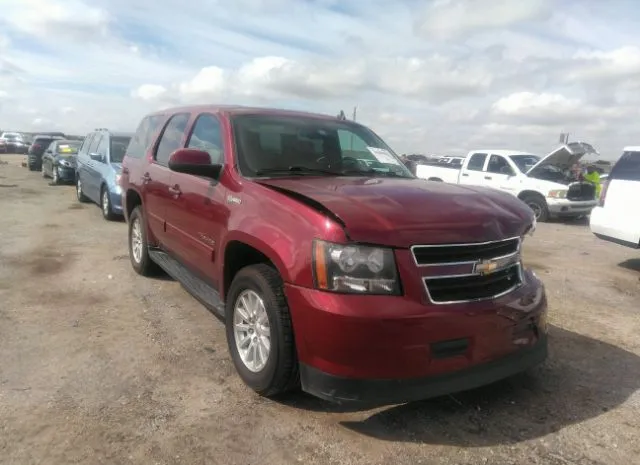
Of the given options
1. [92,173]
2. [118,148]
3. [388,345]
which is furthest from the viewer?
[92,173]

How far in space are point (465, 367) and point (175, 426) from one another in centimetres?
165

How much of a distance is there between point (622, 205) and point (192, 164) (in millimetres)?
6166

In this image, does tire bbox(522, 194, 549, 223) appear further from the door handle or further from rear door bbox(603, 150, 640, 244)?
the door handle

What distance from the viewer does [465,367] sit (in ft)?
9.28

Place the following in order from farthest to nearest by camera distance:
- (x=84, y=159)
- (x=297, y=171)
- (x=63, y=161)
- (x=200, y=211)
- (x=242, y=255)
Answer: (x=63, y=161) < (x=84, y=159) < (x=200, y=211) < (x=297, y=171) < (x=242, y=255)

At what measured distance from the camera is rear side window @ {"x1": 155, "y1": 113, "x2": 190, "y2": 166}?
501 centimetres

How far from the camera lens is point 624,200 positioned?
7.20m

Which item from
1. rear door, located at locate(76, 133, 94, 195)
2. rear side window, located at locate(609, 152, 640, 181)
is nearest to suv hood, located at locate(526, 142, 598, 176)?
rear side window, located at locate(609, 152, 640, 181)

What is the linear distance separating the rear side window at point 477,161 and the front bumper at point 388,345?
12322 mm

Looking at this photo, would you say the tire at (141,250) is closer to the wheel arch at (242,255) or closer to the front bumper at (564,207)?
the wheel arch at (242,255)

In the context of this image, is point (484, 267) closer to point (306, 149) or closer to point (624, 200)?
point (306, 149)

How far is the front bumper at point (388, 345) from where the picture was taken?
2.64 m

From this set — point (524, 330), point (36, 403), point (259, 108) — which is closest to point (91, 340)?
point (36, 403)

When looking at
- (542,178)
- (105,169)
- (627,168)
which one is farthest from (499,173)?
(105,169)
